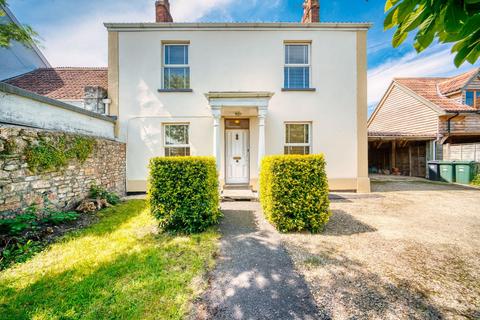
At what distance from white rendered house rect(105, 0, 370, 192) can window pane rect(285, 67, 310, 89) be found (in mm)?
120

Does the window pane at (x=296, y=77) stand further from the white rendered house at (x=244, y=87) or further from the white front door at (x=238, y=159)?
the white front door at (x=238, y=159)

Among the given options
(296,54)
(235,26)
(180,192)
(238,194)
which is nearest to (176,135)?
(238,194)

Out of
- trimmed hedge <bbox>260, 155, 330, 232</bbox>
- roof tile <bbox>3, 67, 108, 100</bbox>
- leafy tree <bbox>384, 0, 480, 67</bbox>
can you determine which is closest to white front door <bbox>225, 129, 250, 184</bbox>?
trimmed hedge <bbox>260, 155, 330, 232</bbox>

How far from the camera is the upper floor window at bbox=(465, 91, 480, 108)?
12.2 metres

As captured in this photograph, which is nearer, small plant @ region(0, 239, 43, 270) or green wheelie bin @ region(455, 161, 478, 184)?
small plant @ region(0, 239, 43, 270)

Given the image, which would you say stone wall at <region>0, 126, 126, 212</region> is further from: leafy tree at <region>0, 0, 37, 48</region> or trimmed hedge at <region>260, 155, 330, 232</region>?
trimmed hedge at <region>260, 155, 330, 232</region>

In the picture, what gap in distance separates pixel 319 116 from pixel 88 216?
8.10 metres

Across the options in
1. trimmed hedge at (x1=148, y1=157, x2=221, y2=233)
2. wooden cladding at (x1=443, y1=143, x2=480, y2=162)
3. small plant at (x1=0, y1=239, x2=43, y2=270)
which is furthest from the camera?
wooden cladding at (x1=443, y1=143, x2=480, y2=162)

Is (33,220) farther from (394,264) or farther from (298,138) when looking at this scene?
(298,138)

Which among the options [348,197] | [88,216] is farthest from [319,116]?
[88,216]

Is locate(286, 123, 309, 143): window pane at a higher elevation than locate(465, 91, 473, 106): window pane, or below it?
below

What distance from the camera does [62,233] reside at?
12.3 ft

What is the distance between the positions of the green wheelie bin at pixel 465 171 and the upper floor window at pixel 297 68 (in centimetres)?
952

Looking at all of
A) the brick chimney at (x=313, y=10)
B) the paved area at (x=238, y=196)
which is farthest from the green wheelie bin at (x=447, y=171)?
the paved area at (x=238, y=196)
